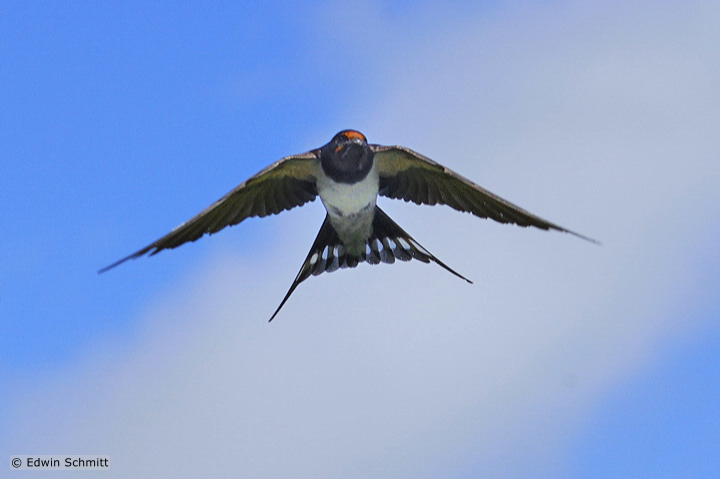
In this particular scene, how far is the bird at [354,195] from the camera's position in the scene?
8742 mm

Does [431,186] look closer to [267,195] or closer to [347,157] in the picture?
[347,157]

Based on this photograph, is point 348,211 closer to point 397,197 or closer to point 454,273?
point 397,197

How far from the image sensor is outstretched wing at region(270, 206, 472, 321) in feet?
29.7

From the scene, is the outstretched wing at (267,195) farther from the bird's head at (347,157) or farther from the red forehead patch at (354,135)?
the red forehead patch at (354,135)

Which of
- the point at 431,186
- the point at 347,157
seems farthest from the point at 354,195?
the point at 431,186

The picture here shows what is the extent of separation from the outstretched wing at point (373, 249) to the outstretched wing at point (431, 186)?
0.34 m

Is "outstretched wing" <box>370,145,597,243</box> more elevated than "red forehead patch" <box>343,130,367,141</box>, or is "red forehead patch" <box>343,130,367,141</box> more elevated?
"red forehead patch" <box>343,130,367,141</box>

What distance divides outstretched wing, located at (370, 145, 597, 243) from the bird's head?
166 millimetres

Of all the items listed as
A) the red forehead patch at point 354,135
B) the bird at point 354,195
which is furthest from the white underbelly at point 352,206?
the red forehead patch at point 354,135

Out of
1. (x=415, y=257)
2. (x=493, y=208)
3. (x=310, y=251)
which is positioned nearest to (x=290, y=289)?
(x=310, y=251)

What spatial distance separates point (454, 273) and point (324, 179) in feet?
6.53

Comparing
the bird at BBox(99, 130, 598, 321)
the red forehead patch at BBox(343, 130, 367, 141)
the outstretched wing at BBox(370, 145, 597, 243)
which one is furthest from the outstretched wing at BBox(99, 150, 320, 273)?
the outstretched wing at BBox(370, 145, 597, 243)

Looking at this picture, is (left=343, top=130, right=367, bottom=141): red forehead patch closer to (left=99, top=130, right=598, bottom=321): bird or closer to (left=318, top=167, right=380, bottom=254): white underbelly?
(left=99, top=130, right=598, bottom=321): bird

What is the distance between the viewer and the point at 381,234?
9297 mm
